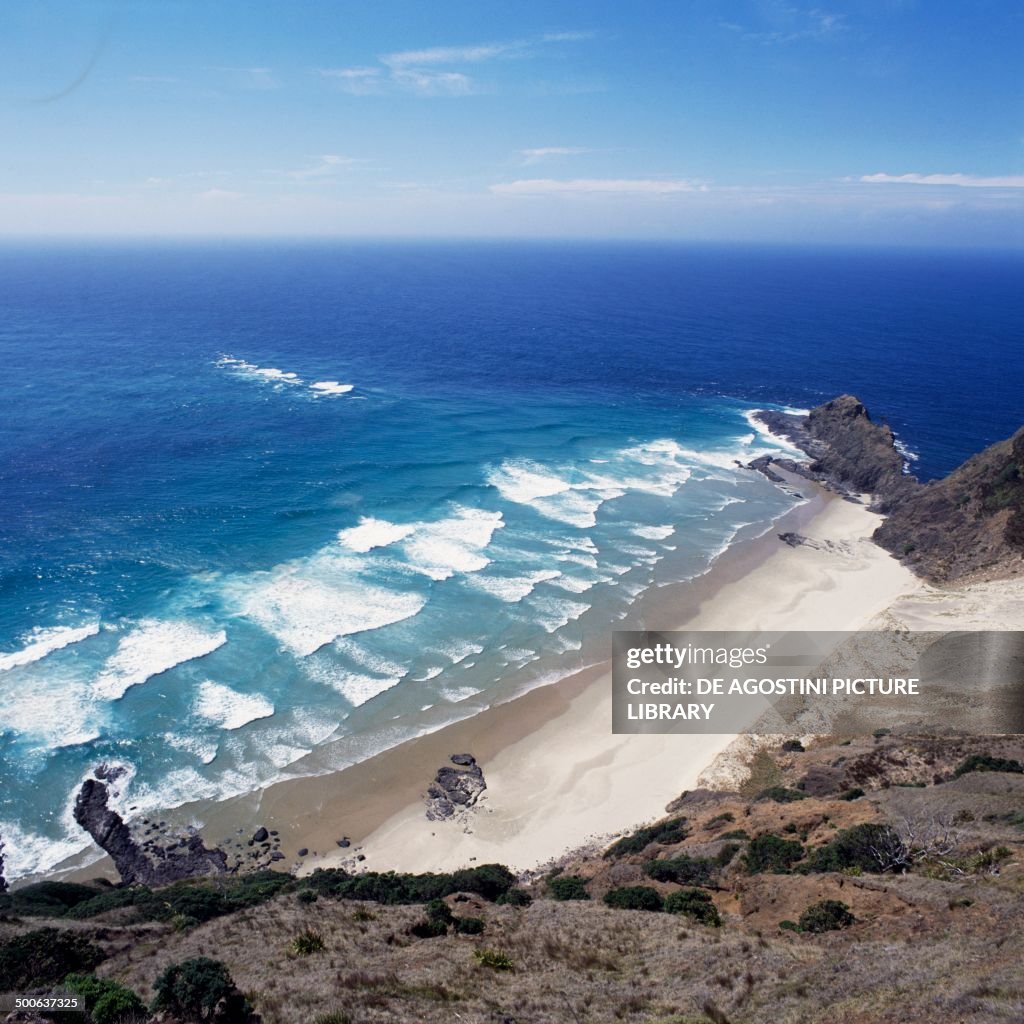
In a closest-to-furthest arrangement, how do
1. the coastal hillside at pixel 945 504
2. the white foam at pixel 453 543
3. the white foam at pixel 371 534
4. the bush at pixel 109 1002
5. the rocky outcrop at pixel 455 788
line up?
the bush at pixel 109 1002 → the rocky outcrop at pixel 455 788 → the white foam at pixel 453 543 → the coastal hillside at pixel 945 504 → the white foam at pixel 371 534

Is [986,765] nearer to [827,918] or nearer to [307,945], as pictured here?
[827,918]

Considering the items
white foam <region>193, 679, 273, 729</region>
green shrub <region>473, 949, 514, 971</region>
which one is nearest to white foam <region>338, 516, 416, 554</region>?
white foam <region>193, 679, 273, 729</region>

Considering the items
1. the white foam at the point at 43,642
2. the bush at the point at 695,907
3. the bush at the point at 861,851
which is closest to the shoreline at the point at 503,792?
the bush at the point at 695,907

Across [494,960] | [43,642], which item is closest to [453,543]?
[43,642]

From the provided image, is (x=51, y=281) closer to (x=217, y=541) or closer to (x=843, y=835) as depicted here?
(x=217, y=541)

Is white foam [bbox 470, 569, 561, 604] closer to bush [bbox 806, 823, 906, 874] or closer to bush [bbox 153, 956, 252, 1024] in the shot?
bush [bbox 806, 823, 906, 874]

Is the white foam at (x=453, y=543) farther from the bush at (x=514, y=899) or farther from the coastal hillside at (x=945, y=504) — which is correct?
the coastal hillside at (x=945, y=504)

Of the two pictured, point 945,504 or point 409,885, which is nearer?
point 409,885
